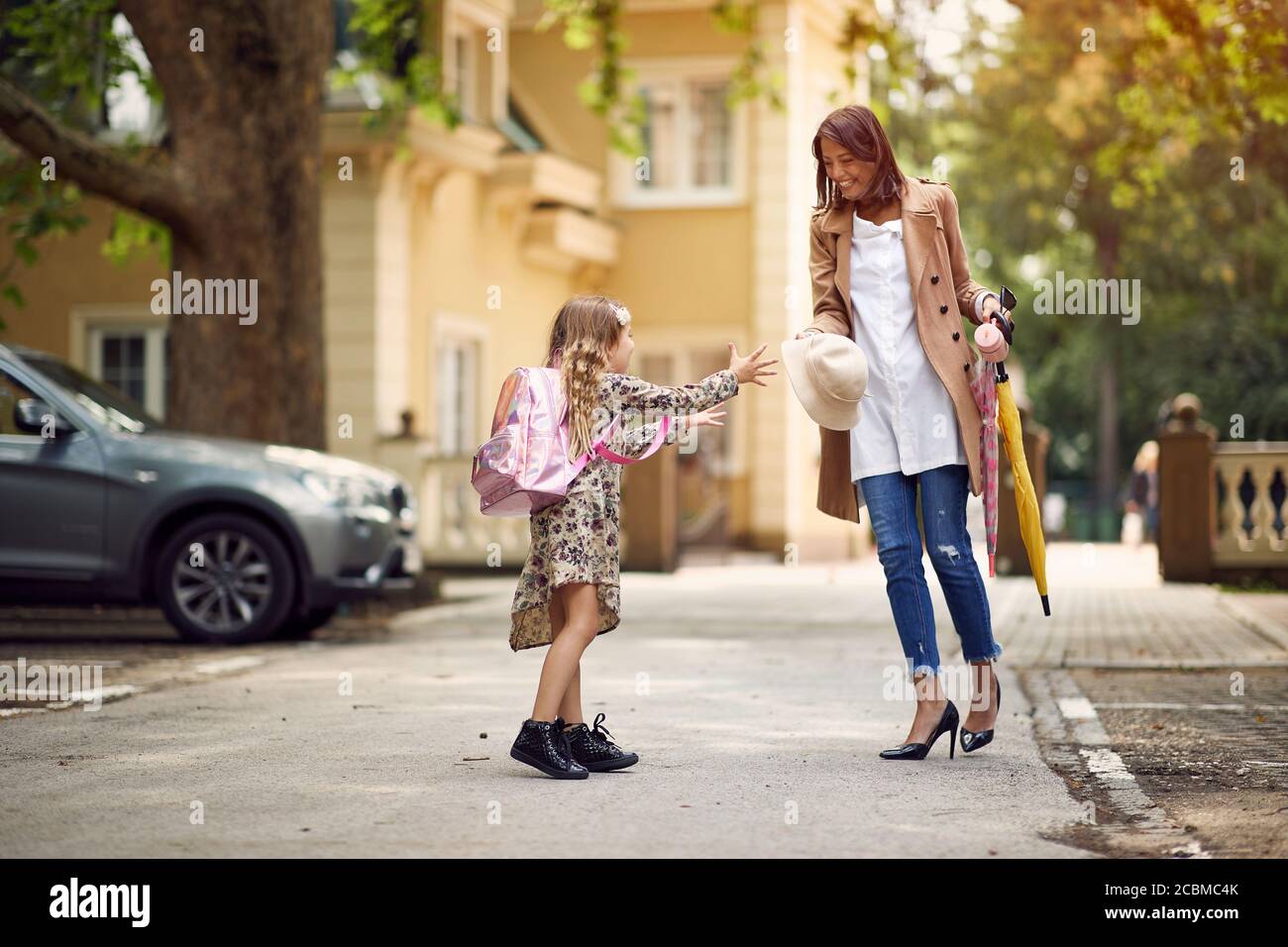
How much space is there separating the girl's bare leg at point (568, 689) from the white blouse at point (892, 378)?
1.11 m

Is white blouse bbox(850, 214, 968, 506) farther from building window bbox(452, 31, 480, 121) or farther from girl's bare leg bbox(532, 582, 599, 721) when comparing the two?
building window bbox(452, 31, 480, 121)

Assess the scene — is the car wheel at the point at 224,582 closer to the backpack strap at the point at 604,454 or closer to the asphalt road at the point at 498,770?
the asphalt road at the point at 498,770

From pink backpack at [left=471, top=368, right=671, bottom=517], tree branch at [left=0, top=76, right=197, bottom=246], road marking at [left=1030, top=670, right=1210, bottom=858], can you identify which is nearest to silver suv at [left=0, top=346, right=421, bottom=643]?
tree branch at [left=0, top=76, right=197, bottom=246]

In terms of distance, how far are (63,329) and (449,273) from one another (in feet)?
14.1

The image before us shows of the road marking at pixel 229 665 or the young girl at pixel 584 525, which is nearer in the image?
the young girl at pixel 584 525

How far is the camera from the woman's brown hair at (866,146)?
614 centimetres

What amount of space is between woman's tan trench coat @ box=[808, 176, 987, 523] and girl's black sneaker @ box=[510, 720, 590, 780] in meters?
1.28

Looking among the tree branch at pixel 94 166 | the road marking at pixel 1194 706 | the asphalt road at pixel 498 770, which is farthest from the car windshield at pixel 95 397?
the road marking at pixel 1194 706

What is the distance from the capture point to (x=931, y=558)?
6.25m

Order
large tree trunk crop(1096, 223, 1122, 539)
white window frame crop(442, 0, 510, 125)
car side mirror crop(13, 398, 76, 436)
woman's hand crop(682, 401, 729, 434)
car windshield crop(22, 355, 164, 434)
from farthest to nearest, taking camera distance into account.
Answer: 1. large tree trunk crop(1096, 223, 1122, 539)
2. white window frame crop(442, 0, 510, 125)
3. car windshield crop(22, 355, 164, 434)
4. car side mirror crop(13, 398, 76, 436)
5. woman's hand crop(682, 401, 729, 434)

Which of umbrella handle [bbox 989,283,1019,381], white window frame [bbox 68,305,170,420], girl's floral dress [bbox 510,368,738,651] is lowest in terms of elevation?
girl's floral dress [bbox 510,368,738,651]

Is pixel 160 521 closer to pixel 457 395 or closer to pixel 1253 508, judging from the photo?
pixel 1253 508

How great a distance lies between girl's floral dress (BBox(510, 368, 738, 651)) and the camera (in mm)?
5777
